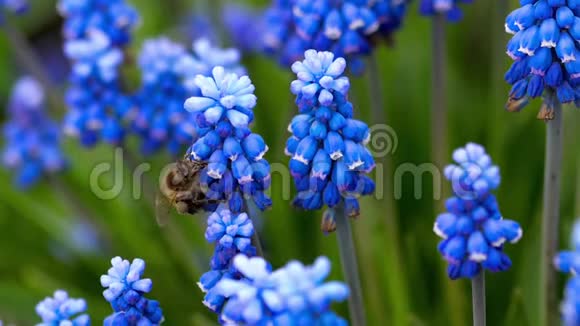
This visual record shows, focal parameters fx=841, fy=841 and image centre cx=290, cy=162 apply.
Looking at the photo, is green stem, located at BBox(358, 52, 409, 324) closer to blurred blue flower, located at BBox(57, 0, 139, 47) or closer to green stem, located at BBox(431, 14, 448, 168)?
green stem, located at BBox(431, 14, 448, 168)

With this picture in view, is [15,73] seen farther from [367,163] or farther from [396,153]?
[367,163]

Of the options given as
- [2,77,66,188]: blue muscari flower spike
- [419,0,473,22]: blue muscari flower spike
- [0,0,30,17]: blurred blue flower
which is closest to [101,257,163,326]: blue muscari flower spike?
[419,0,473,22]: blue muscari flower spike

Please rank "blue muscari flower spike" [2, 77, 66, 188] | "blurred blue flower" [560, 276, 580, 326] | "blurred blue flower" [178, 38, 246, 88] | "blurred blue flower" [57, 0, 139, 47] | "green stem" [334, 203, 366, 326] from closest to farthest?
"blurred blue flower" [560, 276, 580, 326]
"green stem" [334, 203, 366, 326]
"blurred blue flower" [178, 38, 246, 88]
"blurred blue flower" [57, 0, 139, 47]
"blue muscari flower spike" [2, 77, 66, 188]

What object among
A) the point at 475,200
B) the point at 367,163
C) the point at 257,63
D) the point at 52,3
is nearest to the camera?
the point at 475,200

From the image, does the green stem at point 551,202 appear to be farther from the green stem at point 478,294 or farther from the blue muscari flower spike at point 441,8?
the blue muscari flower spike at point 441,8

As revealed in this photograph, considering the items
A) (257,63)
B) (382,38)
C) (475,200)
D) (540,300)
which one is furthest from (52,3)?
(475,200)

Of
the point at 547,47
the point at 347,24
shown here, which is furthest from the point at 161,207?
the point at 547,47
